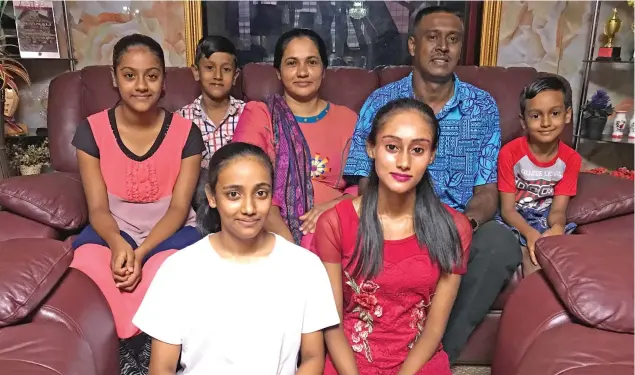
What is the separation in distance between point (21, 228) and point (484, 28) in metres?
2.41

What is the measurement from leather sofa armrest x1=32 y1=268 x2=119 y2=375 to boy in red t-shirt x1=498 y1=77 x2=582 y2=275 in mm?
1309

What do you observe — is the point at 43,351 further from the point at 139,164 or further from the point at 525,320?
the point at 525,320

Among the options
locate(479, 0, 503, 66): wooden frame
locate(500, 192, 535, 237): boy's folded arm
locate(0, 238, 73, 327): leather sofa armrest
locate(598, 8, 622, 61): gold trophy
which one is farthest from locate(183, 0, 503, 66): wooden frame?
locate(0, 238, 73, 327): leather sofa armrest

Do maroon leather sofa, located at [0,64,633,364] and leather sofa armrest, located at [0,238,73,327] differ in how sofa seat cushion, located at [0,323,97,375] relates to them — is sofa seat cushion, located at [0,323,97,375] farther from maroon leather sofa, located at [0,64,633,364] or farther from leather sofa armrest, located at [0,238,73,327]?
maroon leather sofa, located at [0,64,633,364]

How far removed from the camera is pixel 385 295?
1.26 meters

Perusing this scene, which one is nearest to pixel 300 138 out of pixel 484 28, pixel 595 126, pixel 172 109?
pixel 172 109

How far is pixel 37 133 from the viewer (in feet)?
8.61

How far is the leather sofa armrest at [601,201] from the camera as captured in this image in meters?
1.73

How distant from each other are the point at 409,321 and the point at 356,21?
1.99 meters

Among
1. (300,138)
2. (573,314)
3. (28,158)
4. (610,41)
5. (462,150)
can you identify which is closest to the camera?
(573,314)

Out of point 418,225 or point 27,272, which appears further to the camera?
point 418,225

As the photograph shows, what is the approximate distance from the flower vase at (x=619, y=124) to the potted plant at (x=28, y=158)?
3000 mm

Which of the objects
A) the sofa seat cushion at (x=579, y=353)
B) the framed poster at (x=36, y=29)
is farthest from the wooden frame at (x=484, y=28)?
the sofa seat cushion at (x=579, y=353)

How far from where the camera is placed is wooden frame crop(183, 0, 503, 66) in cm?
273
